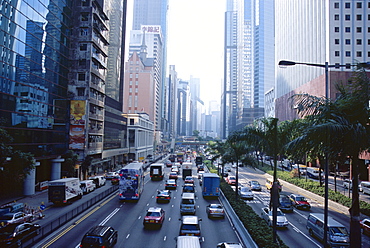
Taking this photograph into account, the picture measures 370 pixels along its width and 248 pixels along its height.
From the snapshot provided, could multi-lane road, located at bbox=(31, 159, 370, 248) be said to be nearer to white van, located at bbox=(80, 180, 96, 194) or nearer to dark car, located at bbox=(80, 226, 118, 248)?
dark car, located at bbox=(80, 226, 118, 248)

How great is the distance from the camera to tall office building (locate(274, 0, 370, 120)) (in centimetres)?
6756

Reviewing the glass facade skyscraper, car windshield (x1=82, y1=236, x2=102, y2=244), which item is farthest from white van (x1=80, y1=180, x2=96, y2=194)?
car windshield (x1=82, y1=236, x2=102, y2=244)

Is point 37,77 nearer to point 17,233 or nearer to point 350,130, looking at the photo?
point 17,233

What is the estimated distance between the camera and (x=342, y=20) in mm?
68312

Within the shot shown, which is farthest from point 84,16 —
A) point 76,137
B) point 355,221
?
point 355,221

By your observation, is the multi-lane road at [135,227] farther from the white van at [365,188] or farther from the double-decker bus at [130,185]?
the white van at [365,188]

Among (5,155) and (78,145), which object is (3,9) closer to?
(5,155)

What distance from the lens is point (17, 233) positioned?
17969mm

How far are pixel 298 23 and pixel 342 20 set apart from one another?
19815 mm

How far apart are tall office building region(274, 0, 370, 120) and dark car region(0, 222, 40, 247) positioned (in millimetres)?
62234

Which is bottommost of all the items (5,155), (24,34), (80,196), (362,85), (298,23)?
(80,196)

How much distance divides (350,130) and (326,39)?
2686 inches

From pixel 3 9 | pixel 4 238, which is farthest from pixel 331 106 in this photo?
pixel 3 9

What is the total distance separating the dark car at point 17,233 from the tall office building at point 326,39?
6223cm
